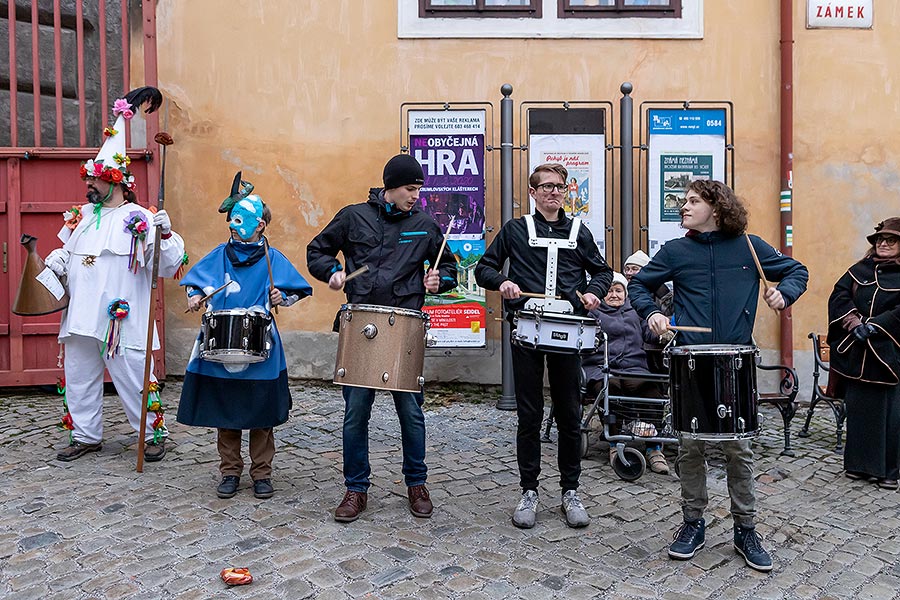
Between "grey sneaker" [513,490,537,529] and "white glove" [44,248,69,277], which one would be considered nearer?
"grey sneaker" [513,490,537,529]

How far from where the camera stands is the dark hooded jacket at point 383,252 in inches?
178

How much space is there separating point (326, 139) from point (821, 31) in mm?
4789

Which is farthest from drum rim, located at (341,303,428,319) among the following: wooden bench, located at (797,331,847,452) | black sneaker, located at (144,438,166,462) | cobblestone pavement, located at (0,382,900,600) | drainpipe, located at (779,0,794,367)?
drainpipe, located at (779,0,794,367)

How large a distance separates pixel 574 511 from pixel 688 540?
620 millimetres

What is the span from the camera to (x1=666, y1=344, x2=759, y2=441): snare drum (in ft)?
12.9

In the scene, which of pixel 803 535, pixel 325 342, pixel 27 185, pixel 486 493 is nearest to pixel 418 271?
pixel 486 493

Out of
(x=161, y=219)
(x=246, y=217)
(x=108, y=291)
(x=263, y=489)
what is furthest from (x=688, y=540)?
(x=108, y=291)

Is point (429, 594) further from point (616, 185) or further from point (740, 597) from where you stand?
point (616, 185)

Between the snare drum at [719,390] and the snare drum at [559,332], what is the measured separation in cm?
48

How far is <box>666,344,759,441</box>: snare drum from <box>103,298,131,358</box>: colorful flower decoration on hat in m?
3.54

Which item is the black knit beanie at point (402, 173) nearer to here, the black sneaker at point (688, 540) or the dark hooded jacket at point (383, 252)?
the dark hooded jacket at point (383, 252)

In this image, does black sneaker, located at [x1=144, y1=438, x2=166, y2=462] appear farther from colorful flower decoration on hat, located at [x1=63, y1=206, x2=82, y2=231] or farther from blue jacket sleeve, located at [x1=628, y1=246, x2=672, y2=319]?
blue jacket sleeve, located at [x1=628, y1=246, x2=672, y2=319]

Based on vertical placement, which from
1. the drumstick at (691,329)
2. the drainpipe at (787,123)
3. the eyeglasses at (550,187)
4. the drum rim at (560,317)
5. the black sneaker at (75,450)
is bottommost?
the black sneaker at (75,450)

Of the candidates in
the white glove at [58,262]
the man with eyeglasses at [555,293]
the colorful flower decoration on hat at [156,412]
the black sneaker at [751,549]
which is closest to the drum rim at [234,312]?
the man with eyeglasses at [555,293]
